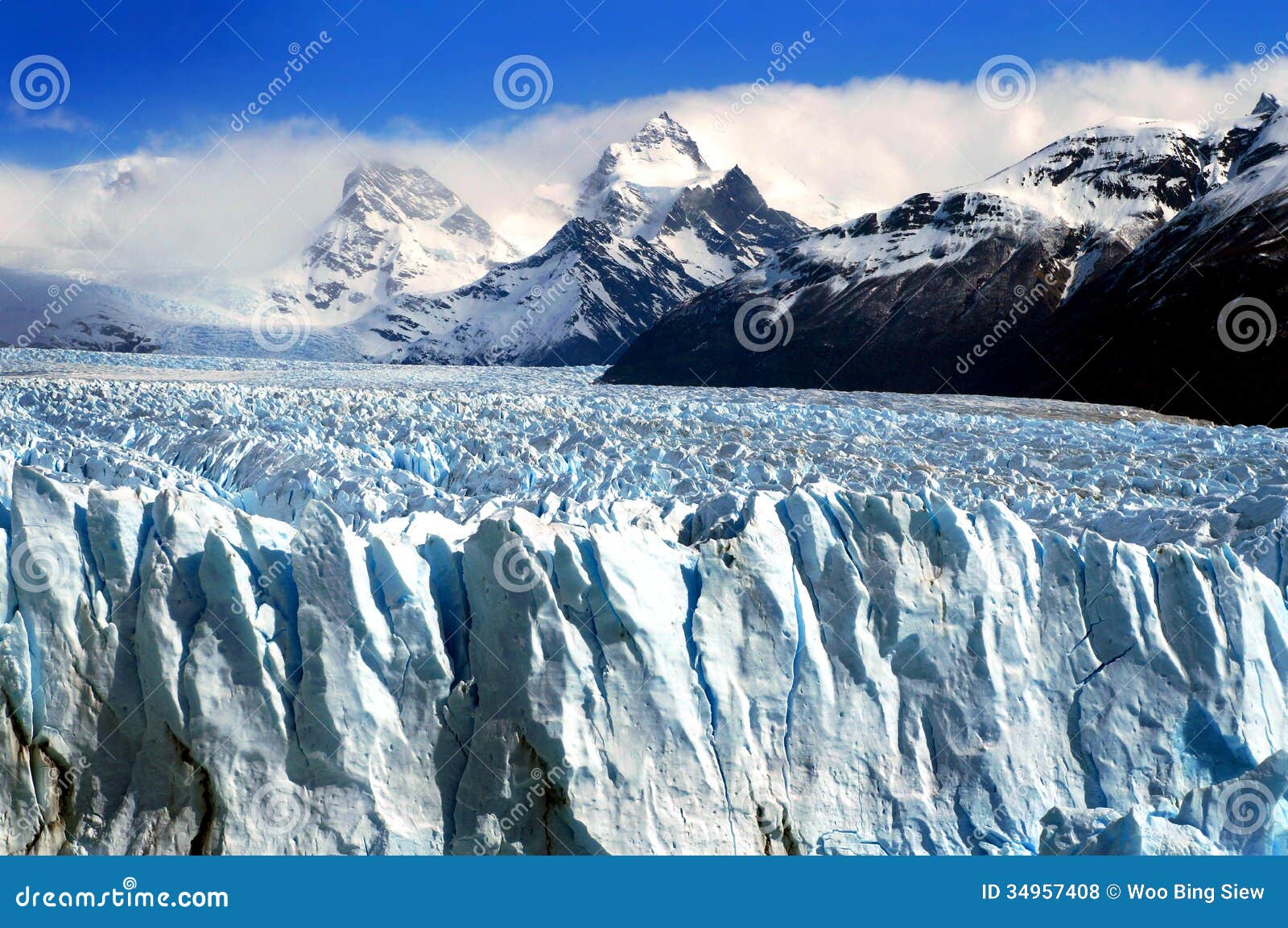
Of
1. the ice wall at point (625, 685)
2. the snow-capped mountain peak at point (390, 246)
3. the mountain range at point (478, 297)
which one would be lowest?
the ice wall at point (625, 685)

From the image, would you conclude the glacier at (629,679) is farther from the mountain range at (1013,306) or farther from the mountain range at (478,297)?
the mountain range at (478,297)

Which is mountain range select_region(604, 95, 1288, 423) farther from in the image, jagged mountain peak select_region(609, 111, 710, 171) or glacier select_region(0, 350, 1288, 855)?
jagged mountain peak select_region(609, 111, 710, 171)

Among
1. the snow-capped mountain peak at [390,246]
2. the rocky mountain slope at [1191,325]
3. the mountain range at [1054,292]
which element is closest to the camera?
the rocky mountain slope at [1191,325]

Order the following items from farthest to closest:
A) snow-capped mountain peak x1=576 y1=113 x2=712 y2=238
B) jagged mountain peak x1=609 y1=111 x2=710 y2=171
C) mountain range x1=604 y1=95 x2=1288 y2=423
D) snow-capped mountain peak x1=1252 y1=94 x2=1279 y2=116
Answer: jagged mountain peak x1=609 y1=111 x2=710 y2=171 < snow-capped mountain peak x1=576 y1=113 x2=712 y2=238 < snow-capped mountain peak x1=1252 y1=94 x2=1279 y2=116 < mountain range x1=604 y1=95 x2=1288 y2=423

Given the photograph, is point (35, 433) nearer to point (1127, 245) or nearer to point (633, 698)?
point (633, 698)

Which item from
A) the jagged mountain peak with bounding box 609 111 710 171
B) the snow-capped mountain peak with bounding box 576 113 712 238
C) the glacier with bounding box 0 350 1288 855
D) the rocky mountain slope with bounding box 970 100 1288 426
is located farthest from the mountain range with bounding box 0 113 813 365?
the glacier with bounding box 0 350 1288 855

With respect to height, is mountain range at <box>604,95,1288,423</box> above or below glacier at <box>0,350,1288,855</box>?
above

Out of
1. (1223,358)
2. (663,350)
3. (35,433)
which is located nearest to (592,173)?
(663,350)

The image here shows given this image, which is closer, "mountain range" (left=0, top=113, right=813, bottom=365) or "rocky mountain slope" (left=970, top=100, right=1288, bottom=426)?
"rocky mountain slope" (left=970, top=100, right=1288, bottom=426)

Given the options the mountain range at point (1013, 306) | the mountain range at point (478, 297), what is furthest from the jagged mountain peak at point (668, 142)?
the mountain range at point (1013, 306)
